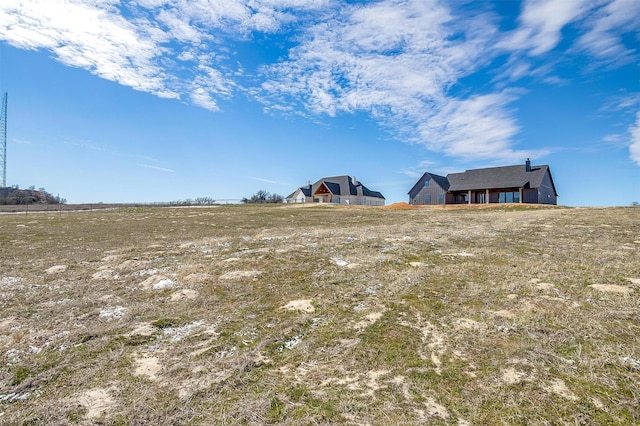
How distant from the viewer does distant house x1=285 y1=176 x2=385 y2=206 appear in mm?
61250

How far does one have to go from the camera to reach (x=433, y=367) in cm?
316

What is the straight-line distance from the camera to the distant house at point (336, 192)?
2411 inches

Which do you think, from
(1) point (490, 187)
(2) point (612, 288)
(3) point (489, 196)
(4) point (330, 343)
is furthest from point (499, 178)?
(4) point (330, 343)

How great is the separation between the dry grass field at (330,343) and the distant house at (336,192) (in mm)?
53843

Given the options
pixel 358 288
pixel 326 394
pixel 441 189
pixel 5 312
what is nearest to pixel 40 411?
pixel 326 394

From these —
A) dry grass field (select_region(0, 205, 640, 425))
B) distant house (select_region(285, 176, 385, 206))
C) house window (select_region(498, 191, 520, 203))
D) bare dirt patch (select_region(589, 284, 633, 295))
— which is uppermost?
distant house (select_region(285, 176, 385, 206))

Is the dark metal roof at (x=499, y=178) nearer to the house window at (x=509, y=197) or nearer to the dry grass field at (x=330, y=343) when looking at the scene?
the house window at (x=509, y=197)

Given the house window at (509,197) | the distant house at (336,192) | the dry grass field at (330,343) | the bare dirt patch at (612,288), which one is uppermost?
the distant house at (336,192)

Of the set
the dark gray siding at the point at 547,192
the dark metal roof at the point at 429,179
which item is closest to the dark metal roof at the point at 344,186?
the dark metal roof at the point at 429,179

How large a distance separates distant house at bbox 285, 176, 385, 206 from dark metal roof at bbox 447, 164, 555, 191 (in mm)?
19075

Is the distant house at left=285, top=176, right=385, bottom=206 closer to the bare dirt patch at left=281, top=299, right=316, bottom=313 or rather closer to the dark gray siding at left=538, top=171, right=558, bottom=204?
the dark gray siding at left=538, top=171, right=558, bottom=204

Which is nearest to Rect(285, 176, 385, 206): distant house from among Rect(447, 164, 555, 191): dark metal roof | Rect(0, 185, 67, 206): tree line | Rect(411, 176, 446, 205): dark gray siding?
Rect(411, 176, 446, 205): dark gray siding

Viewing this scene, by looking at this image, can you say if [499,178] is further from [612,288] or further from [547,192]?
[612,288]

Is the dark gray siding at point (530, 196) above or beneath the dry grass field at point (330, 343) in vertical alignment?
above
